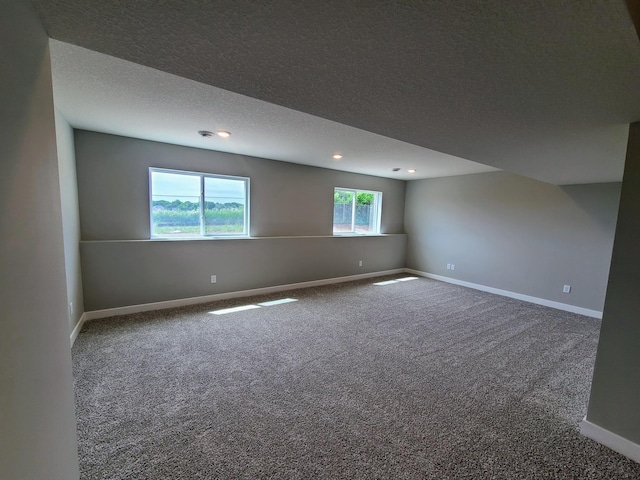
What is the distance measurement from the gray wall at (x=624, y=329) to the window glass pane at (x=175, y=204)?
14.8 ft

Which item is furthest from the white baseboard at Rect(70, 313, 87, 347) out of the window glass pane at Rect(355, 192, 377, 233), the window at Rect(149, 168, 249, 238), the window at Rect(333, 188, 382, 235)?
the window glass pane at Rect(355, 192, 377, 233)

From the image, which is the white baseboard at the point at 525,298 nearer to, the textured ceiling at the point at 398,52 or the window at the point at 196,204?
the textured ceiling at the point at 398,52

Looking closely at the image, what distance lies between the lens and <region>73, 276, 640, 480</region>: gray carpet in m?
1.56

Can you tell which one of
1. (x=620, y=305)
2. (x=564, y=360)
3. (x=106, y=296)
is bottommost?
(x=564, y=360)

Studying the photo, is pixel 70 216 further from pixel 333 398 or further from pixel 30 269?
pixel 333 398

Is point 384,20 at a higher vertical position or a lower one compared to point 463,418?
higher

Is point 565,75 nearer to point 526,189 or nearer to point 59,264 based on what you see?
point 59,264

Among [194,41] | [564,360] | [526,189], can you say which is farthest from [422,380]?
[526,189]

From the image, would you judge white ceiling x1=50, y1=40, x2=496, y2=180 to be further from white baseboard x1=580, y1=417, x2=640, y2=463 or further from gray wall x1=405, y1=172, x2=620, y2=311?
white baseboard x1=580, y1=417, x2=640, y2=463

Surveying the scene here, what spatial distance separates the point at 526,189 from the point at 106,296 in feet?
21.9

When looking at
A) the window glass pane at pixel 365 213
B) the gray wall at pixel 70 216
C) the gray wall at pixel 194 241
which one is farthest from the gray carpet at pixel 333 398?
the window glass pane at pixel 365 213

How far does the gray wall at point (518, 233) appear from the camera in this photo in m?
4.14

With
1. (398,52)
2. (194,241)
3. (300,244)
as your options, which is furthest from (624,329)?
(194,241)

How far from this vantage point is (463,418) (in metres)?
1.93
